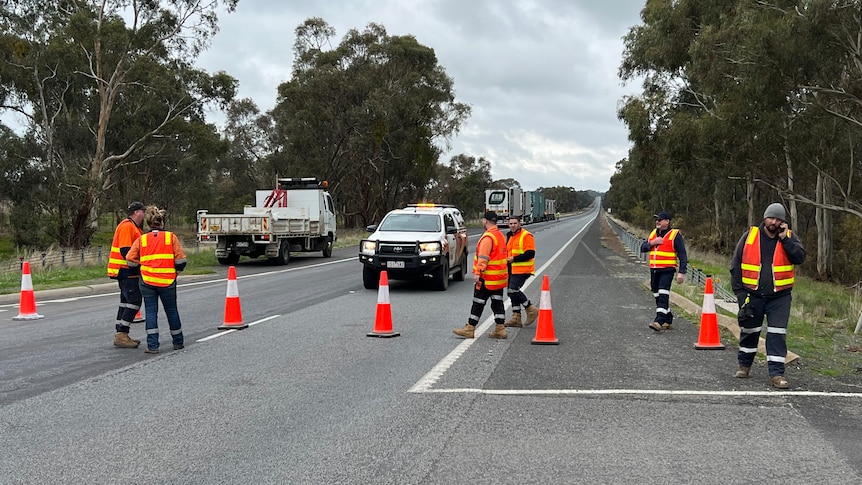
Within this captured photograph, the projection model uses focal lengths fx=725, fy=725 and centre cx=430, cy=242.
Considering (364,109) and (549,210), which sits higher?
(364,109)

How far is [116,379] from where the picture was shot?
7.01 m

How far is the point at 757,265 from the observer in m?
7.02

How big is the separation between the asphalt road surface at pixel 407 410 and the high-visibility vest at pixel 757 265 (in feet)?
3.20

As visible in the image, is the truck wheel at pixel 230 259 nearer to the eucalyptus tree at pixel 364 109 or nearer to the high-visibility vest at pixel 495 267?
the high-visibility vest at pixel 495 267

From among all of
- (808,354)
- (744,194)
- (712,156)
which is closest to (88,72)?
(712,156)

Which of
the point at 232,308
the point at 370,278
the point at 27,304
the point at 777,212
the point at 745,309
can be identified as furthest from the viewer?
the point at 370,278

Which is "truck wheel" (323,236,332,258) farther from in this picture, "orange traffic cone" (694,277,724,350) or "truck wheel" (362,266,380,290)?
"orange traffic cone" (694,277,724,350)

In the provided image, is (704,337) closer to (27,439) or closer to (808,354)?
(808,354)

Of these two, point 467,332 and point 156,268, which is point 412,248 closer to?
point 467,332

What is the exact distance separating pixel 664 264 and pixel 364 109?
39212mm

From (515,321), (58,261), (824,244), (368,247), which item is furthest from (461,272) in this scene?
(824,244)

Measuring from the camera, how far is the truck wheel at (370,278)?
15604 mm

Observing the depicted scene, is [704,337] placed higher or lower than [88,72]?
lower

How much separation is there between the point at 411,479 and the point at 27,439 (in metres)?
2.85
